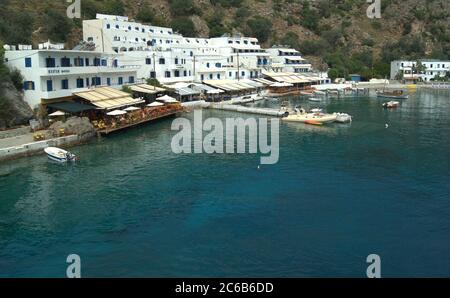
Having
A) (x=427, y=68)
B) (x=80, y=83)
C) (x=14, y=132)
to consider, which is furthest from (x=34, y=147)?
(x=427, y=68)

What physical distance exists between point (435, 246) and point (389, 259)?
10.3 feet

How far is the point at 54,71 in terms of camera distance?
48.8 metres

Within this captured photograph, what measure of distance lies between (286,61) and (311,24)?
4561 centimetres

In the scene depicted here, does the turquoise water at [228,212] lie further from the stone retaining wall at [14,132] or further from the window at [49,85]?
the window at [49,85]

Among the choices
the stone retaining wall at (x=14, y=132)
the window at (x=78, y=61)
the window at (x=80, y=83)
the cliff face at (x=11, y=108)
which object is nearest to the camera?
the stone retaining wall at (x=14, y=132)

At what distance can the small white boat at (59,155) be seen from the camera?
3750cm

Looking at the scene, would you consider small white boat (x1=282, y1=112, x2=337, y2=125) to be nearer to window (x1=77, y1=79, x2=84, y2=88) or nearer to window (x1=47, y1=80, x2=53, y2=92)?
window (x1=77, y1=79, x2=84, y2=88)

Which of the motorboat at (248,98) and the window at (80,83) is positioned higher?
the window at (80,83)

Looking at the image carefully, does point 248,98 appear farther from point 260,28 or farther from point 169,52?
point 260,28

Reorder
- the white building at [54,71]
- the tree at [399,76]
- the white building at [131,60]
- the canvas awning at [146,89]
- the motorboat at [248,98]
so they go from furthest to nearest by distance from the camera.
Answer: the tree at [399,76] < the motorboat at [248,98] < the canvas awning at [146,89] < the white building at [131,60] < the white building at [54,71]

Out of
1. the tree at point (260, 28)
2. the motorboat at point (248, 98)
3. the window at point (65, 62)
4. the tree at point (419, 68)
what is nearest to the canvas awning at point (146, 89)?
the window at point (65, 62)

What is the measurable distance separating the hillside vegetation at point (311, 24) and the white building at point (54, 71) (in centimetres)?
3551

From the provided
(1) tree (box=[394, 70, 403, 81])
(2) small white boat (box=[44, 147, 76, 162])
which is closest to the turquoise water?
(2) small white boat (box=[44, 147, 76, 162])

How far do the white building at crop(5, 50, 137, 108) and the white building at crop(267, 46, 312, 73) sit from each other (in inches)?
2374
